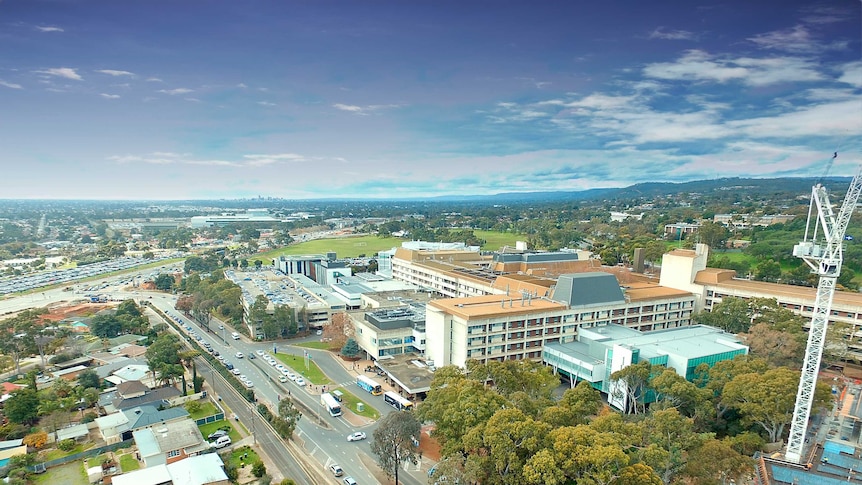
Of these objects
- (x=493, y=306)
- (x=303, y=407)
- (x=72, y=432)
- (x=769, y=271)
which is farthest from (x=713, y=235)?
(x=72, y=432)

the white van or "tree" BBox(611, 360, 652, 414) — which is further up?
"tree" BBox(611, 360, 652, 414)

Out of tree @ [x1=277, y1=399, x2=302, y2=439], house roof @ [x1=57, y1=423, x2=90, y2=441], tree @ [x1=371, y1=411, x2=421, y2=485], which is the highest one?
tree @ [x1=371, y1=411, x2=421, y2=485]

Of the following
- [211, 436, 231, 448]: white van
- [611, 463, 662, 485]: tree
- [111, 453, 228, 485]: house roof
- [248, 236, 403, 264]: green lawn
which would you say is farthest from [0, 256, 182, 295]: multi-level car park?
[611, 463, 662, 485]: tree

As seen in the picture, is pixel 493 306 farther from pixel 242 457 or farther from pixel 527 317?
pixel 242 457

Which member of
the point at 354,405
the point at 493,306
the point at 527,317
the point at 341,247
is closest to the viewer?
the point at 354,405

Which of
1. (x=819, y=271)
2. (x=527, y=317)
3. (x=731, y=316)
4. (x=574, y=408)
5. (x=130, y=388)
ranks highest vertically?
(x=819, y=271)

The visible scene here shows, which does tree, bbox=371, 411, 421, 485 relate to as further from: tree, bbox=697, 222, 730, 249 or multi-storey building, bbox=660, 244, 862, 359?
tree, bbox=697, 222, 730, 249
